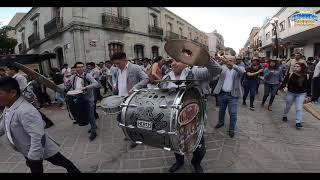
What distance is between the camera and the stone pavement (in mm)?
4102

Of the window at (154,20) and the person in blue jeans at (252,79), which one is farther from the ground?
the window at (154,20)

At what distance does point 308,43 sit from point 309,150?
67.9 feet

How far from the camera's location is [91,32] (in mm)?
16547

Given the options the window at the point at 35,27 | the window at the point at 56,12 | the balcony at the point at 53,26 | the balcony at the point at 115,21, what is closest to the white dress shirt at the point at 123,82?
the balcony at the point at 115,21

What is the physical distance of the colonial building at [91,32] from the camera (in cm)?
1599

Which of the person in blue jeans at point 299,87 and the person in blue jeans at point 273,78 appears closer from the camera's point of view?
the person in blue jeans at point 299,87

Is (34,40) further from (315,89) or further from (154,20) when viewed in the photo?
(315,89)

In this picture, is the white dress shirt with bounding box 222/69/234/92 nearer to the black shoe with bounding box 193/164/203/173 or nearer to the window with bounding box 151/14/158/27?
the black shoe with bounding box 193/164/203/173

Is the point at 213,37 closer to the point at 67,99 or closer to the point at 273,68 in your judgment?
the point at 273,68

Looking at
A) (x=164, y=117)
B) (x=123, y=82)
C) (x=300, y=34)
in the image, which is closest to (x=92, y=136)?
(x=123, y=82)

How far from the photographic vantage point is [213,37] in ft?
219

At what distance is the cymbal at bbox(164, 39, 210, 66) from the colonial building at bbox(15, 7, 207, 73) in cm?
1288

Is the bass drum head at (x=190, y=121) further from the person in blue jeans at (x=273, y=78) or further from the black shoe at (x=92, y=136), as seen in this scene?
the person in blue jeans at (x=273, y=78)

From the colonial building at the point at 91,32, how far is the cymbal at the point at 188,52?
12878 millimetres
